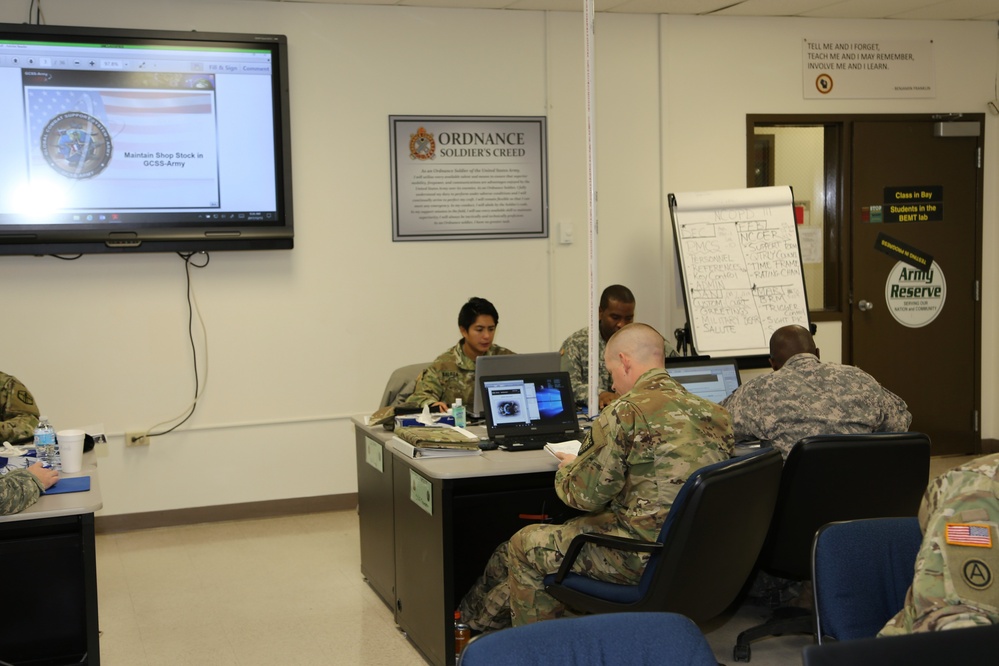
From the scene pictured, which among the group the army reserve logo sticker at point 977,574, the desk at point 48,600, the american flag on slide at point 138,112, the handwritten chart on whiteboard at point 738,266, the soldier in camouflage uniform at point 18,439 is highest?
the american flag on slide at point 138,112

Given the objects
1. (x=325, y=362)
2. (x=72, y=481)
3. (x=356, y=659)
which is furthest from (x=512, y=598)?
(x=325, y=362)

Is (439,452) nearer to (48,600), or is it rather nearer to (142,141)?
(48,600)

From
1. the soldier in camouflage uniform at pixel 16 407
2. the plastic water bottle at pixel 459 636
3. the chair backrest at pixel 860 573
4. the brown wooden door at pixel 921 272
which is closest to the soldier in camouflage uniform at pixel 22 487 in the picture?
the soldier in camouflage uniform at pixel 16 407

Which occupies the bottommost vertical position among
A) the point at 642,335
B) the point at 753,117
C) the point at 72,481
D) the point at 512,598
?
the point at 512,598

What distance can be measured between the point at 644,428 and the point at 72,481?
71.9 inches

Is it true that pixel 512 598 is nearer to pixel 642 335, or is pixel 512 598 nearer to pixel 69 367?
pixel 642 335

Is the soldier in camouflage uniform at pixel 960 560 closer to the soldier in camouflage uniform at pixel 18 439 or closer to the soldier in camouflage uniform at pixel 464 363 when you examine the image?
the soldier in camouflage uniform at pixel 18 439

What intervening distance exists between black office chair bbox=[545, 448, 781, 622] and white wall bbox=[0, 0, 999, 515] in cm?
305

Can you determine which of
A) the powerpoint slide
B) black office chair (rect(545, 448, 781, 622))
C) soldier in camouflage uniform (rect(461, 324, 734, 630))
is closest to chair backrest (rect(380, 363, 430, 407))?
the powerpoint slide

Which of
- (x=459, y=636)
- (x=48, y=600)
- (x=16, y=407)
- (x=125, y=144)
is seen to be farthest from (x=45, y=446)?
(x=125, y=144)

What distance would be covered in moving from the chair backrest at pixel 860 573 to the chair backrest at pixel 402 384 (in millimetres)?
2840

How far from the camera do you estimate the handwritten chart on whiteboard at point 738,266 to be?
19.3ft

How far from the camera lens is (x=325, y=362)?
5.79 meters

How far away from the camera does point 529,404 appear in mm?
3826
